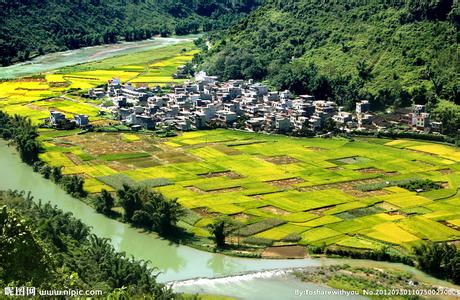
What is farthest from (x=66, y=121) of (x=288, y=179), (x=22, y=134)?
(x=288, y=179)

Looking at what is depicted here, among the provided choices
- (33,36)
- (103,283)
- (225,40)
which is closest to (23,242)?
(103,283)

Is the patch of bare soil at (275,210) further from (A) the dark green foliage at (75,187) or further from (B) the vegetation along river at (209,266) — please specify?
(A) the dark green foliage at (75,187)

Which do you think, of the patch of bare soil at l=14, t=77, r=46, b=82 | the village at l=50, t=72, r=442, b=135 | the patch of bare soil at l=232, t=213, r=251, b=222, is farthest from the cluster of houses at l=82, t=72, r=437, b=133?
the patch of bare soil at l=232, t=213, r=251, b=222

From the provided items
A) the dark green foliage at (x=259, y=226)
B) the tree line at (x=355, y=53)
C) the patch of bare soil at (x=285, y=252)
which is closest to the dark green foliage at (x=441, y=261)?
the patch of bare soil at (x=285, y=252)

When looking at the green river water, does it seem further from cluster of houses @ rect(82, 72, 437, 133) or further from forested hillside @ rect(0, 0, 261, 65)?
forested hillside @ rect(0, 0, 261, 65)

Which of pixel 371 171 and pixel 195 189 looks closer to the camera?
pixel 195 189

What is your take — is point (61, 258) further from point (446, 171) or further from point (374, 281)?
point (446, 171)
